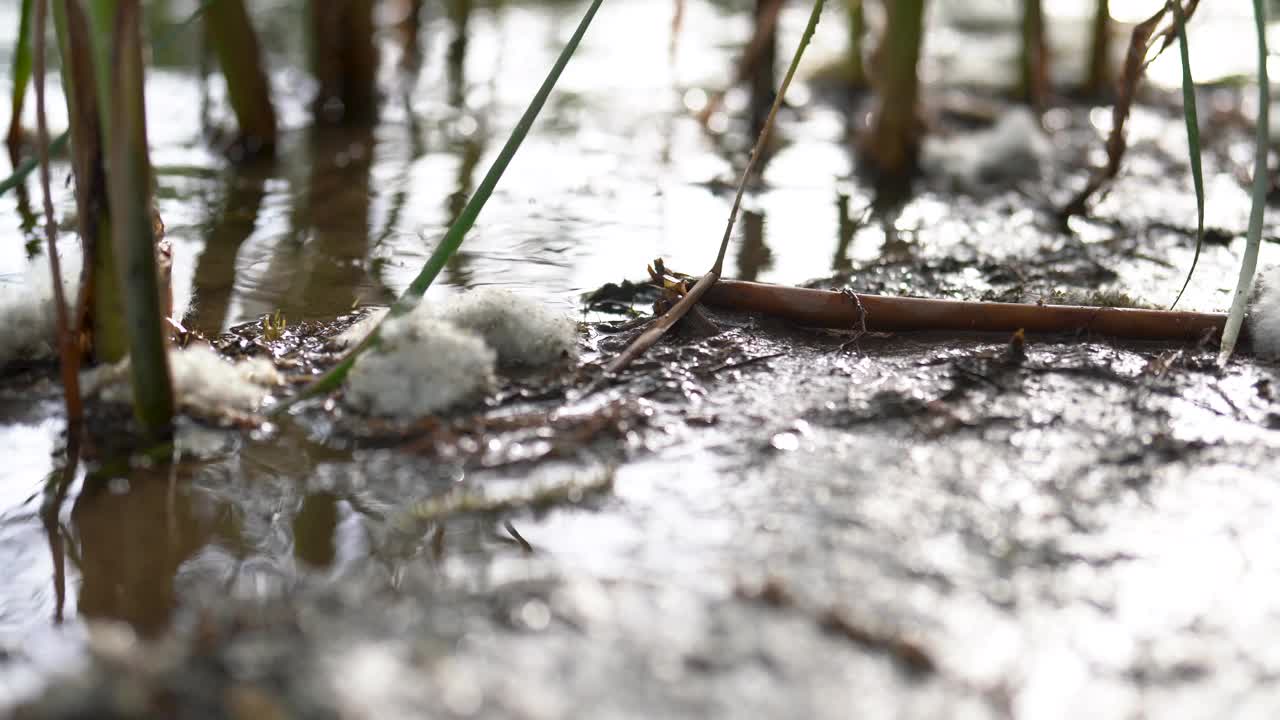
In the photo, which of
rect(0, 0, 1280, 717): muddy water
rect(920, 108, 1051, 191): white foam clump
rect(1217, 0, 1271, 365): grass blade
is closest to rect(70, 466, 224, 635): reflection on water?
rect(0, 0, 1280, 717): muddy water

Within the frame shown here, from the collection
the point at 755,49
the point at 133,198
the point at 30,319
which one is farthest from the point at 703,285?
the point at 755,49

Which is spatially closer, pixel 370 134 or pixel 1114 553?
pixel 1114 553

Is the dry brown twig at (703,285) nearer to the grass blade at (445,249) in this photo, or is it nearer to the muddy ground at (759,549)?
the muddy ground at (759,549)

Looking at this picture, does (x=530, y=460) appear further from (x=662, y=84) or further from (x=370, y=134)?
(x=662, y=84)

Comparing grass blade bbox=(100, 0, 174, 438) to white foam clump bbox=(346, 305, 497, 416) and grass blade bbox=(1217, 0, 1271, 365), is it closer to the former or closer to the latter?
white foam clump bbox=(346, 305, 497, 416)

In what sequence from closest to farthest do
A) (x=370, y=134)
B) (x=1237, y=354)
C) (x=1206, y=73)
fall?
(x=1237, y=354)
(x=370, y=134)
(x=1206, y=73)

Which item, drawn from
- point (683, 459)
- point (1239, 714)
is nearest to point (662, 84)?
point (683, 459)

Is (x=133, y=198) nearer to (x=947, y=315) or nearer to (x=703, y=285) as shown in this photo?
(x=703, y=285)
